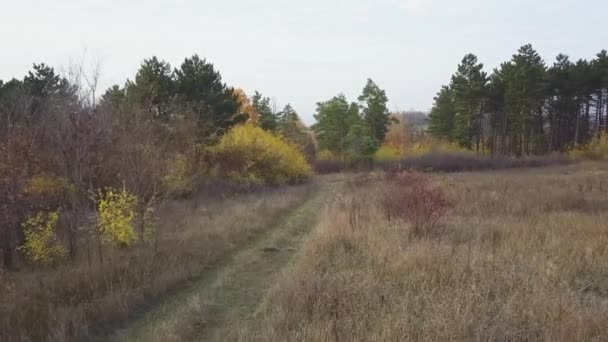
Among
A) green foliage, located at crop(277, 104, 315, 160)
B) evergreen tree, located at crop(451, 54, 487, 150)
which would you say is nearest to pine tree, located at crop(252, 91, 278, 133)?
green foliage, located at crop(277, 104, 315, 160)

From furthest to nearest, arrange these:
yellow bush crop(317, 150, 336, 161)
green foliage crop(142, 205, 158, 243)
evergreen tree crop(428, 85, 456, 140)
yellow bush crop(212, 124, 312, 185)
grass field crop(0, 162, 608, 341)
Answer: evergreen tree crop(428, 85, 456, 140)
yellow bush crop(317, 150, 336, 161)
yellow bush crop(212, 124, 312, 185)
green foliage crop(142, 205, 158, 243)
grass field crop(0, 162, 608, 341)

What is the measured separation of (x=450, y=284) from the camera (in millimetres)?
6598

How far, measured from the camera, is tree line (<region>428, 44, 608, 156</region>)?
1895 inches

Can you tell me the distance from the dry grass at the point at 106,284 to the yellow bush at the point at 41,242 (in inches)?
16.3

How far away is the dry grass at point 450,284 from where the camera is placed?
5082 mm

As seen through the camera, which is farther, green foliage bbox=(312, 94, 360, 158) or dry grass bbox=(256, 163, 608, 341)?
green foliage bbox=(312, 94, 360, 158)

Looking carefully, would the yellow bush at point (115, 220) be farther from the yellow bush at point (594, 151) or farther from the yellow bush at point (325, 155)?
the yellow bush at point (325, 155)

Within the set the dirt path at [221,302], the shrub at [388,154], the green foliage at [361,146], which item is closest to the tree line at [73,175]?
the dirt path at [221,302]

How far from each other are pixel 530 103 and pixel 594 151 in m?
7.47

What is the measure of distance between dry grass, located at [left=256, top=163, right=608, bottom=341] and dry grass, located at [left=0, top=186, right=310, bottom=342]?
2.30m

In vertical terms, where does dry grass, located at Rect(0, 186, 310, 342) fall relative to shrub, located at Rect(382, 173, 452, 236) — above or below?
below

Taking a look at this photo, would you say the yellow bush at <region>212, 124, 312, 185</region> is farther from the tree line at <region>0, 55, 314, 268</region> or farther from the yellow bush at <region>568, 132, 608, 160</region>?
the yellow bush at <region>568, 132, 608, 160</region>

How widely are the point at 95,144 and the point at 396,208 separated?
299 inches

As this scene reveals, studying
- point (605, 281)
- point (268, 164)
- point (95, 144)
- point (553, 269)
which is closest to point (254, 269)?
point (95, 144)
